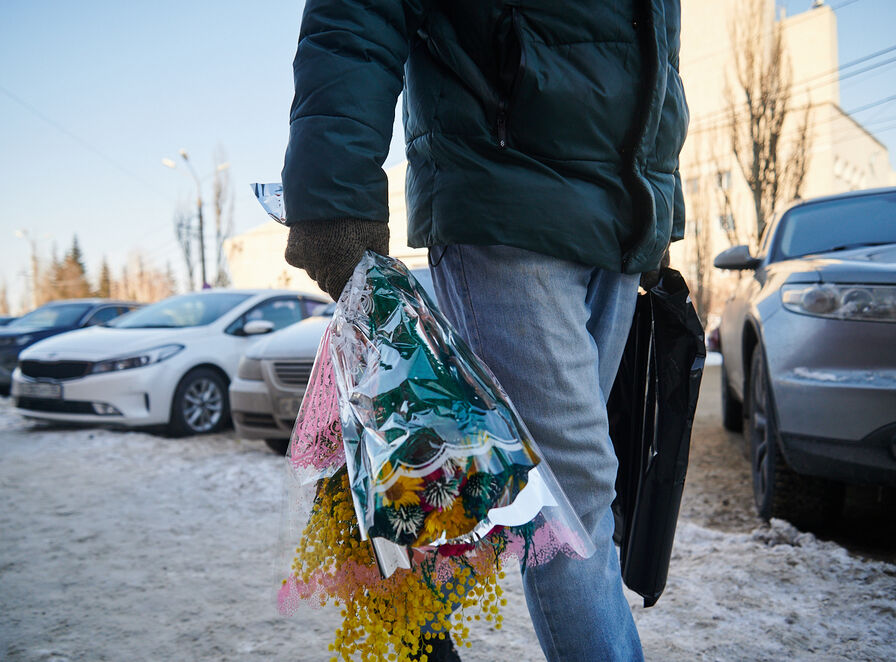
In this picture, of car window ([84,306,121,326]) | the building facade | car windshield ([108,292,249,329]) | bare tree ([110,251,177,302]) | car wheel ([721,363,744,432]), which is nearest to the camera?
car wheel ([721,363,744,432])

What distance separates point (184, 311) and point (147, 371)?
1052 mm

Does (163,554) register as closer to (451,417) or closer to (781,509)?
(451,417)

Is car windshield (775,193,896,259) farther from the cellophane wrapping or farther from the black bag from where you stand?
the cellophane wrapping

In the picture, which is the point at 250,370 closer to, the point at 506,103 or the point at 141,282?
the point at 506,103

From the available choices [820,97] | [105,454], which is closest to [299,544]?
[105,454]

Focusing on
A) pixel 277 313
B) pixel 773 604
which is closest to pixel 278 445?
A: pixel 277 313

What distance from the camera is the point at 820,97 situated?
988 inches

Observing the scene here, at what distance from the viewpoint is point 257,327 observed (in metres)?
6.28

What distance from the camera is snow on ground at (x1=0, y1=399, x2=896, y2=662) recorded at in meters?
1.87

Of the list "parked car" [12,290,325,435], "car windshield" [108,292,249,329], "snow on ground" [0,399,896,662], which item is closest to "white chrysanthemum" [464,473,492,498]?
"snow on ground" [0,399,896,662]

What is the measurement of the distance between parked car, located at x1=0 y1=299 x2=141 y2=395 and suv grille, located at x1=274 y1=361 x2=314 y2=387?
5930mm

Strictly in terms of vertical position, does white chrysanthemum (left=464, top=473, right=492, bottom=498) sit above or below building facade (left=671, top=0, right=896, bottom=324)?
below

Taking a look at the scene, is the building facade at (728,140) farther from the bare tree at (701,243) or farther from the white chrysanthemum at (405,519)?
the white chrysanthemum at (405,519)

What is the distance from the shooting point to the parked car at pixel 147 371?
576 centimetres
